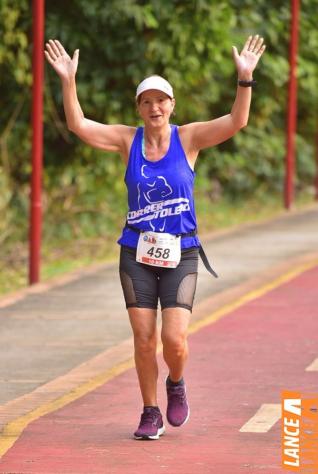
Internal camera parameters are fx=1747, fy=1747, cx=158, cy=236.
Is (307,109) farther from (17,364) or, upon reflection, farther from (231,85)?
(17,364)

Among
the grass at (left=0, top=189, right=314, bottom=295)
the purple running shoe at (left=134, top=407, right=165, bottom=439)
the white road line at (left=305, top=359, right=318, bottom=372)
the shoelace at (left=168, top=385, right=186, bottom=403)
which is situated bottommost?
the grass at (left=0, top=189, right=314, bottom=295)

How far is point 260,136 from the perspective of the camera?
28844mm

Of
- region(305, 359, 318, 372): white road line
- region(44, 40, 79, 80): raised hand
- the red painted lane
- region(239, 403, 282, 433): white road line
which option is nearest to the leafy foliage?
the red painted lane

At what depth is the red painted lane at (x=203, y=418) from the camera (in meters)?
8.63

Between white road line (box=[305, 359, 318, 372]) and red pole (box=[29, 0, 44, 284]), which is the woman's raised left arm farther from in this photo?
red pole (box=[29, 0, 44, 284])

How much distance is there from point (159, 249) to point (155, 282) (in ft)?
0.99

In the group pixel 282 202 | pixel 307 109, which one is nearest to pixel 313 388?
pixel 282 202

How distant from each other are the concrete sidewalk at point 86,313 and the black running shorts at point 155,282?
134 cm

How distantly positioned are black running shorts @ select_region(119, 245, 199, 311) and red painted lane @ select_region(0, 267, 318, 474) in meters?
0.74

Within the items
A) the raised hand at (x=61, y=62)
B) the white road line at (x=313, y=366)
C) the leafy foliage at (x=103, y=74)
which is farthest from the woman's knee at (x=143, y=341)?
the leafy foliage at (x=103, y=74)

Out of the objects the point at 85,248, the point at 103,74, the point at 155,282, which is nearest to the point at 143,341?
the point at 155,282

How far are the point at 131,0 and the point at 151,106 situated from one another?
1152cm

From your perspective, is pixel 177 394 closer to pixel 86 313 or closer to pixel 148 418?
pixel 148 418

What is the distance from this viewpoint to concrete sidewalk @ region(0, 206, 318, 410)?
1200cm
